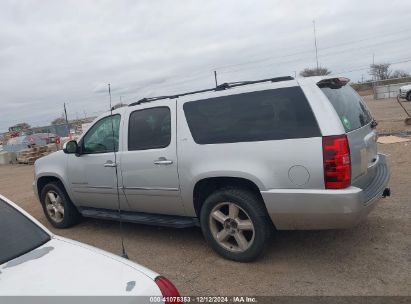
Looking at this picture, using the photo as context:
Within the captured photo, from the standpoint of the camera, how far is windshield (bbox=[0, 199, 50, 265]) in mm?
2611

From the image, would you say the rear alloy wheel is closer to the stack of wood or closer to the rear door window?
the rear door window

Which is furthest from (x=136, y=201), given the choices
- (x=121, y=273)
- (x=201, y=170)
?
(x=121, y=273)

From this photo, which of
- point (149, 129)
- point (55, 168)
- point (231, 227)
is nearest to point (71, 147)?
point (55, 168)

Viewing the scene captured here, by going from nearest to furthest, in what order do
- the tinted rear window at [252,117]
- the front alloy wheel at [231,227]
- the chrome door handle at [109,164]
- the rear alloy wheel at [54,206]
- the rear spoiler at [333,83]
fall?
the tinted rear window at [252,117], the rear spoiler at [333,83], the front alloy wheel at [231,227], the chrome door handle at [109,164], the rear alloy wheel at [54,206]

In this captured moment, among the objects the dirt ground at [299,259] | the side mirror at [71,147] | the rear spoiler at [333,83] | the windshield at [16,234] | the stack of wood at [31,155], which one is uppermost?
the rear spoiler at [333,83]

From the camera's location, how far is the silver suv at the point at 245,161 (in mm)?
3627

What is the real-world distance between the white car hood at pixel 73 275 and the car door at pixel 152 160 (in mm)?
1994

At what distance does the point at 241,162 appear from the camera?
4.01m

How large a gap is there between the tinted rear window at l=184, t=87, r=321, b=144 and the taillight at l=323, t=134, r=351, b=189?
0.53ft

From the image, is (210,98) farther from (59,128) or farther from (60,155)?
(59,128)

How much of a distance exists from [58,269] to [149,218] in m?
2.57

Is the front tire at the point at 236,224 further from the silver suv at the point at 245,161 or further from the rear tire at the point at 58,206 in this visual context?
the rear tire at the point at 58,206

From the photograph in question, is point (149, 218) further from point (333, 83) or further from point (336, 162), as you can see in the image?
point (333, 83)

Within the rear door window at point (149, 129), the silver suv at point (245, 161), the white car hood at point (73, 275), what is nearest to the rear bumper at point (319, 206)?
the silver suv at point (245, 161)
